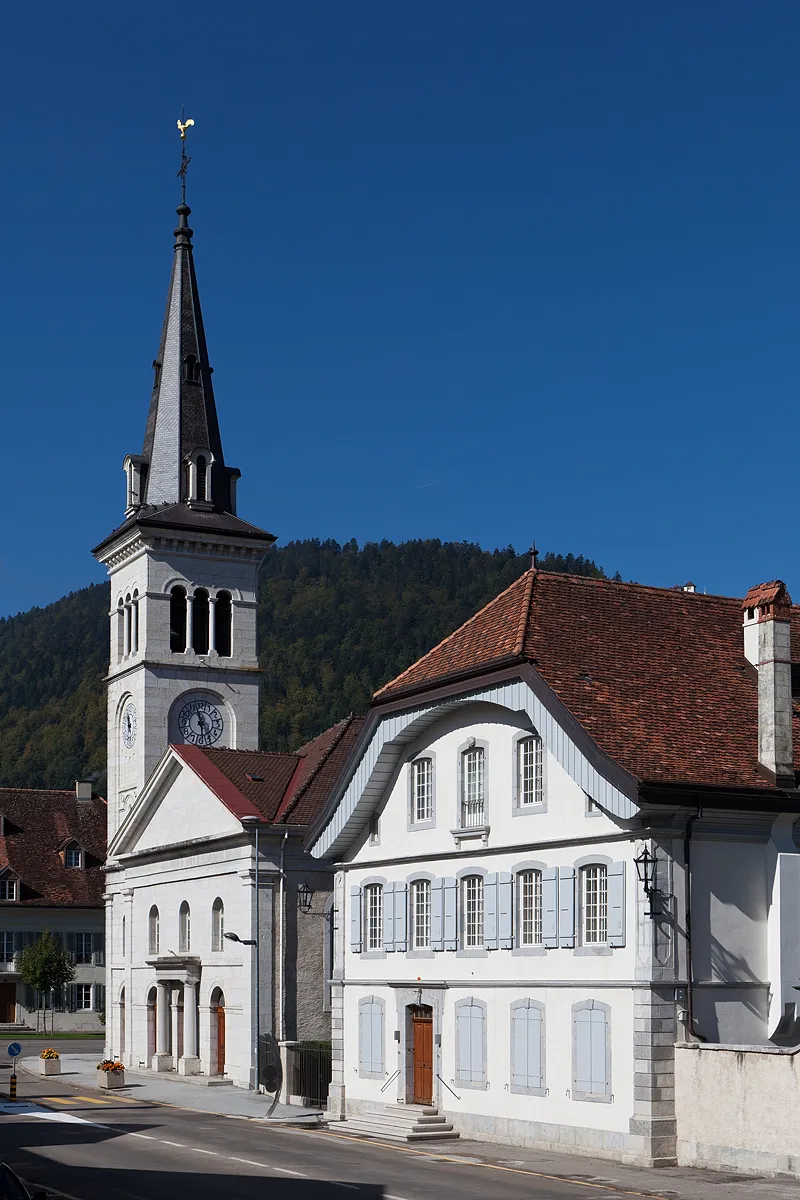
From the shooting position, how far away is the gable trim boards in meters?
30.0

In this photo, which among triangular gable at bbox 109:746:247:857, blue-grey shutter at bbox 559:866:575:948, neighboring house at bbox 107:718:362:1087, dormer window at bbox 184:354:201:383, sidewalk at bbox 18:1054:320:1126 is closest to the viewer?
blue-grey shutter at bbox 559:866:575:948

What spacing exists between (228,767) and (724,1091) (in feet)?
93.0

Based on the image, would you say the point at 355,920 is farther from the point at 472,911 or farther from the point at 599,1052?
the point at 599,1052

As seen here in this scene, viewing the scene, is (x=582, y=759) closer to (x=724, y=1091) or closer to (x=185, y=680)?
(x=724, y=1091)

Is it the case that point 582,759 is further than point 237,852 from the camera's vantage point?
No

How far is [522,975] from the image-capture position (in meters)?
33.3

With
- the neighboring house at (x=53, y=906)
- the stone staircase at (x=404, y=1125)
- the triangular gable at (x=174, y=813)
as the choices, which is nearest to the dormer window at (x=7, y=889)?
the neighboring house at (x=53, y=906)

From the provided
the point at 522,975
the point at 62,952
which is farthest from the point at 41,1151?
the point at 62,952

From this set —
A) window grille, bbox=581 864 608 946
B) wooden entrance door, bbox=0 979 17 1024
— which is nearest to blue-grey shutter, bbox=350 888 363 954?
window grille, bbox=581 864 608 946

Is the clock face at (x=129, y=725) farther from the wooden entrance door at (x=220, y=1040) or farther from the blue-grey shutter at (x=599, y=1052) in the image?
the blue-grey shutter at (x=599, y=1052)

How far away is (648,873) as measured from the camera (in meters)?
29.7

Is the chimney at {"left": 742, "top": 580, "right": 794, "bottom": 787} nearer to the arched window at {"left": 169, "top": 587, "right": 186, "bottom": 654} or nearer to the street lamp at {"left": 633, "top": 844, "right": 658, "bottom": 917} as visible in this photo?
the street lamp at {"left": 633, "top": 844, "right": 658, "bottom": 917}

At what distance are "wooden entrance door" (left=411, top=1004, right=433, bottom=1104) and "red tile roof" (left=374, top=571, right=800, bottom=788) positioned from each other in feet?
22.4

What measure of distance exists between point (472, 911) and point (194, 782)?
20.7 metres
